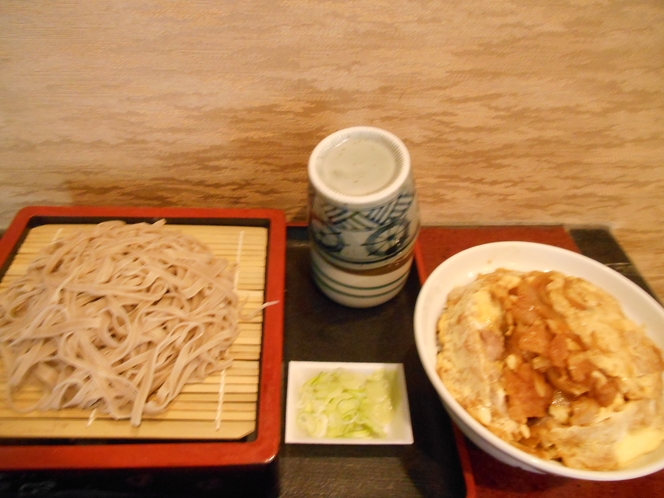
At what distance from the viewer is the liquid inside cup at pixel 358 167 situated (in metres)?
0.89

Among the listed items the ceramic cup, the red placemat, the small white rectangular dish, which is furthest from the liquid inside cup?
the red placemat

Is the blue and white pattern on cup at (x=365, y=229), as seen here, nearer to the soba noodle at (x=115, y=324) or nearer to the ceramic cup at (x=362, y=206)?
the ceramic cup at (x=362, y=206)

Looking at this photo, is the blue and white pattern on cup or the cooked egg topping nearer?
the cooked egg topping

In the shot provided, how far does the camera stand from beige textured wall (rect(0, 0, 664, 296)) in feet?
2.96

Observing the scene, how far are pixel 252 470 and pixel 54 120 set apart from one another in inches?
33.8

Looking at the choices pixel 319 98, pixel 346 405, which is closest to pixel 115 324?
pixel 346 405

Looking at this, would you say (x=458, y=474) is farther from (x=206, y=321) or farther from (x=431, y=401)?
(x=206, y=321)

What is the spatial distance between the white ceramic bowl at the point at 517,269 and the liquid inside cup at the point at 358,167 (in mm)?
236

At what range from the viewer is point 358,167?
926mm

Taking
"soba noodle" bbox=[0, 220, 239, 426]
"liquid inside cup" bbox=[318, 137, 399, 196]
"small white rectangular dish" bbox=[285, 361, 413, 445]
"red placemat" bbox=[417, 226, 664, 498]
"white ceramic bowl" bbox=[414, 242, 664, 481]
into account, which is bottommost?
"red placemat" bbox=[417, 226, 664, 498]

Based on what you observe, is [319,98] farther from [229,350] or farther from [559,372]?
[559,372]

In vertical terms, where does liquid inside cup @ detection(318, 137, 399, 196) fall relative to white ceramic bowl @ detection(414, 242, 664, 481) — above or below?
above

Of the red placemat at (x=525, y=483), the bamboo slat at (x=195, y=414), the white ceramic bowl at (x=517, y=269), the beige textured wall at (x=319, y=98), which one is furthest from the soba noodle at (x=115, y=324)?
the red placemat at (x=525, y=483)

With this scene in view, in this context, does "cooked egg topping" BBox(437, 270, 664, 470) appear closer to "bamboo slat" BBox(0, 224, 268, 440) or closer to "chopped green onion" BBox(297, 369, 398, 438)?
"chopped green onion" BBox(297, 369, 398, 438)
